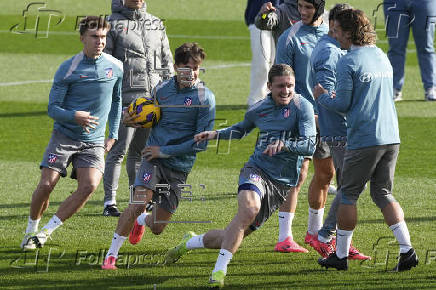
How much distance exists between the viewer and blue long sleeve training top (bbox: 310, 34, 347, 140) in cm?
863

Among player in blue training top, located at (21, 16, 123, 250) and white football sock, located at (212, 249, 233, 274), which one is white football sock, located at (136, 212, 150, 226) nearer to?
player in blue training top, located at (21, 16, 123, 250)

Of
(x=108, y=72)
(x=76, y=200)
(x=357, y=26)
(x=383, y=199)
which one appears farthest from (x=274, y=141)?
(x=76, y=200)

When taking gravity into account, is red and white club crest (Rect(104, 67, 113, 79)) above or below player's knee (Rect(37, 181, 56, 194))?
above

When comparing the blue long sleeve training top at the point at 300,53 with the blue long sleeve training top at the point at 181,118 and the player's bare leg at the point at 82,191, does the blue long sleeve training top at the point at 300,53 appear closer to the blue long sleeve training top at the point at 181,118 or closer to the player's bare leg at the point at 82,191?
the blue long sleeve training top at the point at 181,118

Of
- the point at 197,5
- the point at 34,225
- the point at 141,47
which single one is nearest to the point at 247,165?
the point at 34,225

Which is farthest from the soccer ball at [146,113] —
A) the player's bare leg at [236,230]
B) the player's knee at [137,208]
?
the player's bare leg at [236,230]

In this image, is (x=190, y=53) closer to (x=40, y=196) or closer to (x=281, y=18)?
(x=40, y=196)

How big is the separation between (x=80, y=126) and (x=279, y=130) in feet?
6.31

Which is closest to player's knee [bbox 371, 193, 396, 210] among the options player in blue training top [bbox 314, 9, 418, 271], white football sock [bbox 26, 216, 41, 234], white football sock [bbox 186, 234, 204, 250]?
player in blue training top [bbox 314, 9, 418, 271]

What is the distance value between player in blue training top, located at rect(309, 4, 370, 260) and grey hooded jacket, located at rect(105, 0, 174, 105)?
2.40 metres

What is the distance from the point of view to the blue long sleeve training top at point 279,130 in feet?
26.5

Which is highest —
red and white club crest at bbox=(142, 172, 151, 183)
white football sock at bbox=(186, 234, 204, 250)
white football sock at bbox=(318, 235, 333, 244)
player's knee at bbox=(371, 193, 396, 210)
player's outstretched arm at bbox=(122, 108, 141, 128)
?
player's outstretched arm at bbox=(122, 108, 141, 128)

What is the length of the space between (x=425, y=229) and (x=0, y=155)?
6495 millimetres

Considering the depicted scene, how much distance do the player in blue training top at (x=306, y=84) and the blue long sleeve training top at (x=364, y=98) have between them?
111 cm
